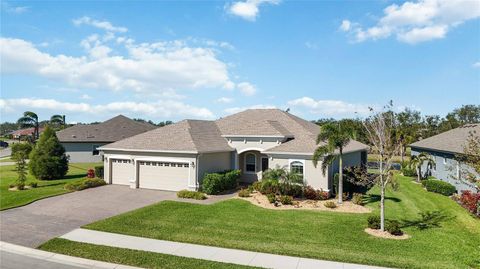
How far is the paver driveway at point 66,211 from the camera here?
1376cm

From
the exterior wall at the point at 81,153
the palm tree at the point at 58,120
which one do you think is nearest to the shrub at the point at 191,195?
the exterior wall at the point at 81,153

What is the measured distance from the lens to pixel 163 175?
23953mm

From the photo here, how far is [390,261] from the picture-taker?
10859 millimetres

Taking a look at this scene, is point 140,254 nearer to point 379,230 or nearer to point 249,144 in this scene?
point 379,230

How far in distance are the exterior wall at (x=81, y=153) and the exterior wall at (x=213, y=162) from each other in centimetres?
2440

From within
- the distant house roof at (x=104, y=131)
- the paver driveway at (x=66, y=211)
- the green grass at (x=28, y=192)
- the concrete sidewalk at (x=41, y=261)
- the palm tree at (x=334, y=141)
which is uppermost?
the distant house roof at (x=104, y=131)

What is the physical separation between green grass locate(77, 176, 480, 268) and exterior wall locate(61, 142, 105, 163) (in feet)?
95.9

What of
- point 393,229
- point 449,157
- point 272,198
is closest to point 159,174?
point 272,198

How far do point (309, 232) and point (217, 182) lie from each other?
30.5 feet

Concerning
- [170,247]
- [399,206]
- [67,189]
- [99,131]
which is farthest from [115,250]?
[99,131]

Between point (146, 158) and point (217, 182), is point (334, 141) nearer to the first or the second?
point (217, 182)

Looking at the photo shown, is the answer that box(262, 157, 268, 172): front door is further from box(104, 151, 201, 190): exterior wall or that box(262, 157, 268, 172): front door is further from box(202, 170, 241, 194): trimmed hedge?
box(104, 151, 201, 190): exterior wall

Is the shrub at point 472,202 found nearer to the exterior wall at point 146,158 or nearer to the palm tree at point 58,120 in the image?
the exterior wall at point 146,158

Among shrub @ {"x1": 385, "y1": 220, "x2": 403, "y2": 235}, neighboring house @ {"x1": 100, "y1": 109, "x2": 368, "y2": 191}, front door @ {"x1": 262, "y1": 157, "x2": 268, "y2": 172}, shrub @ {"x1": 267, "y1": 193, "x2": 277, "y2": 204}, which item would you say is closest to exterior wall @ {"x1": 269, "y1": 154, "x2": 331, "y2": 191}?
neighboring house @ {"x1": 100, "y1": 109, "x2": 368, "y2": 191}
